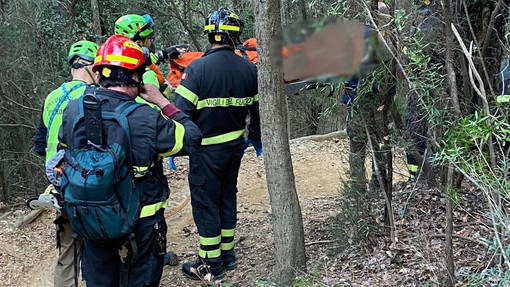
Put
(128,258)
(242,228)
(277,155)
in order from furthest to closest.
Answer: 1. (242,228)
2. (277,155)
3. (128,258)

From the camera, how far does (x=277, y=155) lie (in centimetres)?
388

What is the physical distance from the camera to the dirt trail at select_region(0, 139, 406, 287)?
17.3 feet

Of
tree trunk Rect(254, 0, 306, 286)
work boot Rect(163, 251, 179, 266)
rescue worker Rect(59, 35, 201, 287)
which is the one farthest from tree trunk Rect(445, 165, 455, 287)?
work boot Rect(163, 251, 179, 266)

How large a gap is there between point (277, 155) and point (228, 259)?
5.72 ft

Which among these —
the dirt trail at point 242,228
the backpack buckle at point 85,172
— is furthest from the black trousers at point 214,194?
the backpack buckle at point 85,172

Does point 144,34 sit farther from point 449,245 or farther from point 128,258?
point 449,245

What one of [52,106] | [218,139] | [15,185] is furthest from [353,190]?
[15,185]

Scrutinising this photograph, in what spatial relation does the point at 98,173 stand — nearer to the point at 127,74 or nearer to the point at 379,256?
the point at 127,74

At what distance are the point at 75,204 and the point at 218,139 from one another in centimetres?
186

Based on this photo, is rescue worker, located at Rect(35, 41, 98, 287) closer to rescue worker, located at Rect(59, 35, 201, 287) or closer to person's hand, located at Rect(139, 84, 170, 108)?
rescue worker, located at Rect(59, 35, 201, 287)

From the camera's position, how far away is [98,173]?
3.05 meters

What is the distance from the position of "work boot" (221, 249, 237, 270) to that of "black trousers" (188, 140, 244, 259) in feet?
0.15

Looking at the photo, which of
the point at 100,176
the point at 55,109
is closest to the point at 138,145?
the point at 100,176

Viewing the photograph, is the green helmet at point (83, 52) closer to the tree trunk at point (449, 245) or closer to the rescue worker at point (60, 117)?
the rescue worker at point (60, 117)
